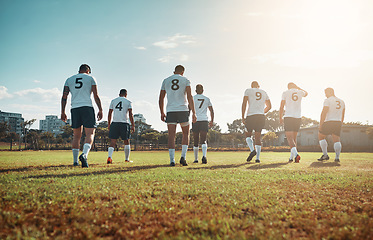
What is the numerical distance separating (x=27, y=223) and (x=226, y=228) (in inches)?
55.8

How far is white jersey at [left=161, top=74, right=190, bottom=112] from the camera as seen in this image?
6023 millimetres

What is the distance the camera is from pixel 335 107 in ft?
27.0

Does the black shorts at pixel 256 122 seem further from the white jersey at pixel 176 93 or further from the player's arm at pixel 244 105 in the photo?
the white jersey at pixel 176 93

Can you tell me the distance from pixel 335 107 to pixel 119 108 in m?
7.58

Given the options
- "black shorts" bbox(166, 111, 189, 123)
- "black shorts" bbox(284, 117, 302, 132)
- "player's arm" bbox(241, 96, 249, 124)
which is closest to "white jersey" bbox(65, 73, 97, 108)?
"black shorts" bbox(166, 111, 189, 123)

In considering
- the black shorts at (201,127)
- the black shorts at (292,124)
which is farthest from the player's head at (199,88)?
the black shorts at (292,124)

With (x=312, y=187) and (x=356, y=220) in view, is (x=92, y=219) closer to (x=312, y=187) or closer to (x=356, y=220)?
(x=356, y=220)

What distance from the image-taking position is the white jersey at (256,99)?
7691 mm

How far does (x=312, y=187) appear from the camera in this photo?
119 inches

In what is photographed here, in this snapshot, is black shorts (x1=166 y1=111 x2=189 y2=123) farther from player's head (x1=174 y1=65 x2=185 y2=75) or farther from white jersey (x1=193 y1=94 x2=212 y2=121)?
white jersey (x1=193 y1=94 x2=212 y2=121)

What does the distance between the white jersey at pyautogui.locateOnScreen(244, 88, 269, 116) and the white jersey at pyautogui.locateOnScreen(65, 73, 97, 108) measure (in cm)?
484

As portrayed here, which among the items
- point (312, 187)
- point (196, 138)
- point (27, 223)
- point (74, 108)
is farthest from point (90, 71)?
point (312, 187)

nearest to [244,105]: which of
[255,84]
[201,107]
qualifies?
[255,84]

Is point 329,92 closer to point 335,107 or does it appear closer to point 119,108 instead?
point 335,107
